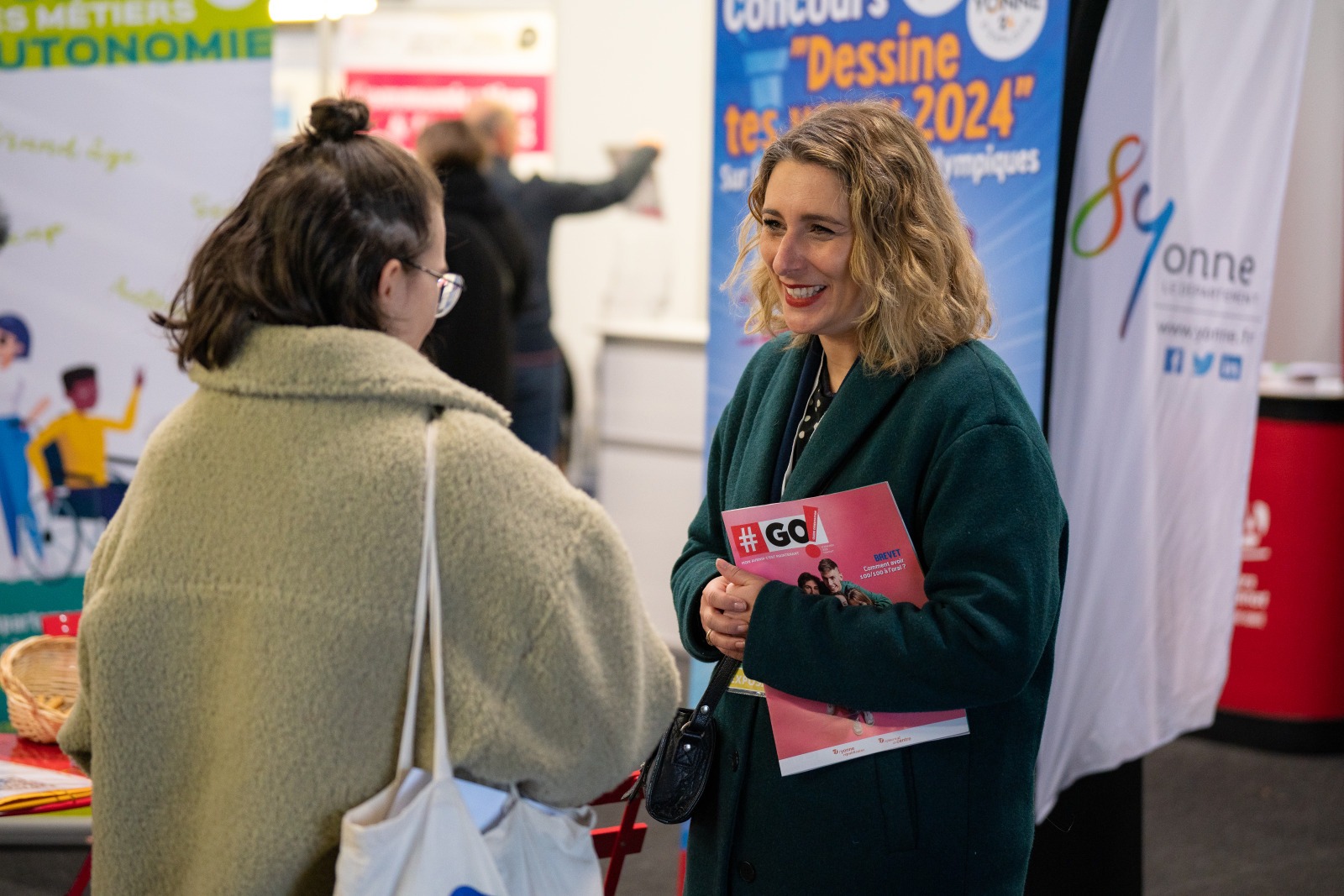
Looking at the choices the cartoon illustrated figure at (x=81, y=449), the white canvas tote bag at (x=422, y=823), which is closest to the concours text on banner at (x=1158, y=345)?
the white canvas tote bag at (x=422, y=823)

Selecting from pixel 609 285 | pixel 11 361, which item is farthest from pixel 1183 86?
pixel 609 285

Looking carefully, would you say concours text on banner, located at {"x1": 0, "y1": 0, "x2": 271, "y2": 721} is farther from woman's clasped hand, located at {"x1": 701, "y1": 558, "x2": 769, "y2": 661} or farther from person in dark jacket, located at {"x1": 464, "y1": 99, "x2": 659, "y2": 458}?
woman's clasped hand, located at {"x1": 701, "y1": 558, "x2": 769, "y2": 661}

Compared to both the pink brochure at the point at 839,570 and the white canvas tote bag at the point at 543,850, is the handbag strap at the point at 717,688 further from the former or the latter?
the white canvas tote bag at the point at 543,850

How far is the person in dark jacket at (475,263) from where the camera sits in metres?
3.95

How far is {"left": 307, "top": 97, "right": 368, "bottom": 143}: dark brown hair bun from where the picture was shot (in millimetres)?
1172

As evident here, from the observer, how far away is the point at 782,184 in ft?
5.07

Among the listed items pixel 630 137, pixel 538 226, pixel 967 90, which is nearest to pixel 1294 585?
pixel 967 90

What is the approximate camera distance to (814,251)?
1521 mm

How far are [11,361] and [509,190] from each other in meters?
2.55

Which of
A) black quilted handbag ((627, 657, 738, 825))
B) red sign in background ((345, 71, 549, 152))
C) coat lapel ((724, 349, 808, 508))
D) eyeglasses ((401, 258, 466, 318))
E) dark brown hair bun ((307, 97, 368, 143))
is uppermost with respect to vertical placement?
red sign in background ((345, 71, 549, 152))

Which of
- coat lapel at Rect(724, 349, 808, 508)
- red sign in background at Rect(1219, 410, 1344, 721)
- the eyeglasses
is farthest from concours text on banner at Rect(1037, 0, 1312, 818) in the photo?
the eyeglasses

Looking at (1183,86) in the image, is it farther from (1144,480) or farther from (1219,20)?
(1144,480)

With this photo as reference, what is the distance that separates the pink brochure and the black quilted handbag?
0.36 feet

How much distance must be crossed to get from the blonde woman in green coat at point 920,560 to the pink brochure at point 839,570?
22 millimetres
